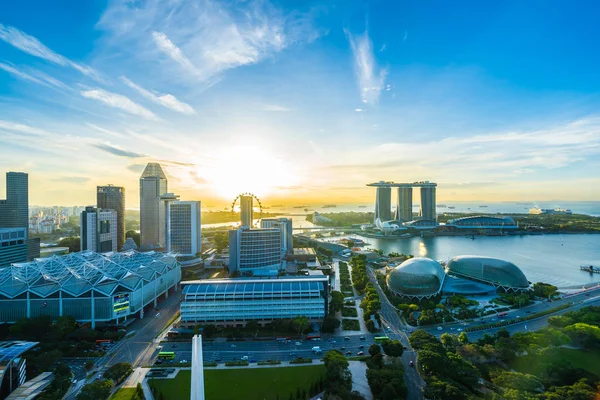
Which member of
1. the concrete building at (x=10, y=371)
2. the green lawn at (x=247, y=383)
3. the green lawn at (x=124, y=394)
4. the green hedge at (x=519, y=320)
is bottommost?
the green lawn at (x=124, y=394)

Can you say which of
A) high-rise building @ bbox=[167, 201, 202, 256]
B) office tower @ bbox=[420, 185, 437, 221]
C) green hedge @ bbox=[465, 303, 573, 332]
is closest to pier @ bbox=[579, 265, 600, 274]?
green hedge @ bbox=[465, 303, 573, 332]

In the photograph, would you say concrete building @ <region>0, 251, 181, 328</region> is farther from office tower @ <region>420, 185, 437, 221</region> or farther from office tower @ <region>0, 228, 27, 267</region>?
office tower @ <region>420, 185, 437, 221</region>

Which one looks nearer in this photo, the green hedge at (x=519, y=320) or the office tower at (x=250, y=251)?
the green hedge at (x=519, y=320)

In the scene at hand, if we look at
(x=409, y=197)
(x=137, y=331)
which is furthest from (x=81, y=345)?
(x=409, y=197)

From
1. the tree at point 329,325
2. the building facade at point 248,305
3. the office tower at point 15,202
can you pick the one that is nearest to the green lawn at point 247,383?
the tree at point 329,325

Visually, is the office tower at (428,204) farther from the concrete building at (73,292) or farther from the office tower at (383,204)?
the concrete building at (73,292)

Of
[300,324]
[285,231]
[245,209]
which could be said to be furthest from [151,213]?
[300,324]
